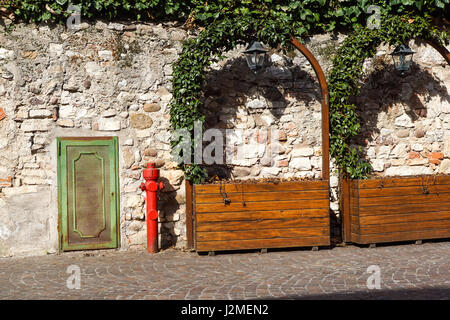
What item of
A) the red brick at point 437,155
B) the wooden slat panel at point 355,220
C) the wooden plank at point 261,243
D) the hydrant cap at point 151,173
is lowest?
the wooden plank at point 261,243

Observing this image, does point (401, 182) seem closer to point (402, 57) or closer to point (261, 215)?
point (402, 57)

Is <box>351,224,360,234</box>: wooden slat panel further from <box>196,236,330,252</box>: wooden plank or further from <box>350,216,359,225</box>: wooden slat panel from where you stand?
<box>196,236,330,252</box>: wooden plank

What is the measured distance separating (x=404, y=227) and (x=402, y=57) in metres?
2.37

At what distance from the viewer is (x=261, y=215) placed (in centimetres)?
611

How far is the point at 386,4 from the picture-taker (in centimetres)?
698

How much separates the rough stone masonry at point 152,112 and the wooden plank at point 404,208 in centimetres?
71

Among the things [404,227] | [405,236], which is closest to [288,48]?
[404,227]

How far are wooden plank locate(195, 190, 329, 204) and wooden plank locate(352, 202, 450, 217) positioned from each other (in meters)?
0.60

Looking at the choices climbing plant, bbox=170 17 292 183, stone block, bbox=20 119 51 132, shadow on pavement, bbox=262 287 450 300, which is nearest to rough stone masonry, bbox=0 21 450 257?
stone block, bbox=20 119 51 132

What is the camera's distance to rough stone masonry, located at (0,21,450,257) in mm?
6219

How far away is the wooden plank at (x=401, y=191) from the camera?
6.30 metres

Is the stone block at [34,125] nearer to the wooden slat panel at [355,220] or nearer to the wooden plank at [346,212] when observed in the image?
the wooden plank at [346,212]

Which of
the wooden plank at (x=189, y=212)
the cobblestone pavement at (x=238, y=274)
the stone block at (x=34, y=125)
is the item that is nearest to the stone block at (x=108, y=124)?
the stone block at (x=34, y=125)

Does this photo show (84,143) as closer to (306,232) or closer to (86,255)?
(86,255)
